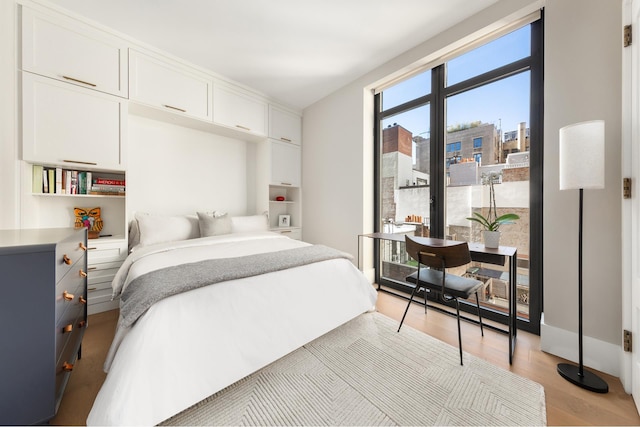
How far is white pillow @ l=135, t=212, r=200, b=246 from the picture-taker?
247cm

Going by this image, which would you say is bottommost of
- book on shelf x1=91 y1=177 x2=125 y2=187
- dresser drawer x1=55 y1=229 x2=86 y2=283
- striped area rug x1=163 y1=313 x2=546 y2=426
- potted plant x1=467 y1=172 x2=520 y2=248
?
striped area rug x1=163 y1=313 x2=546 y2=426

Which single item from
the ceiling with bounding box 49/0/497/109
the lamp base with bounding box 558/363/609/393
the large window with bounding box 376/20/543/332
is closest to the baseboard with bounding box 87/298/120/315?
the ceiling with bounding box 49/0/497/109

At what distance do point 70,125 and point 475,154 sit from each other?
3.77 m

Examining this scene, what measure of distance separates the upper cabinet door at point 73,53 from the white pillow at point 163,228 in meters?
1.28

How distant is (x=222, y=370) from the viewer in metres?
1.26

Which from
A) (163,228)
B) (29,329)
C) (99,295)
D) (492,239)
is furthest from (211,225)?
(492,239)

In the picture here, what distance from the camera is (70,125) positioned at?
7.07ft

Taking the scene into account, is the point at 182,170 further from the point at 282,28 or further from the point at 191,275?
the point at 191,275

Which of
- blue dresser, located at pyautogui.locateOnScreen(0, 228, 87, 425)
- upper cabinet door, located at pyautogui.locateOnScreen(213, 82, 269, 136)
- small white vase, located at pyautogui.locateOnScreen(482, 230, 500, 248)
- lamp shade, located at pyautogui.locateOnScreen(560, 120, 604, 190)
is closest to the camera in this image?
blue dresser, located at pyautogui.locateOnScreen(0, 228, 87, 425)

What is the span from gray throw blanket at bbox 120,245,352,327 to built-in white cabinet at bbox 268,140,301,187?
1.98 meters

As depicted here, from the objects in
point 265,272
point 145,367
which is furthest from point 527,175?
point 145,367

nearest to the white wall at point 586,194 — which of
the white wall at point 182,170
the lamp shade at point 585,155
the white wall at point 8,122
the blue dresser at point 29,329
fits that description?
the lamp shade at point 585,155

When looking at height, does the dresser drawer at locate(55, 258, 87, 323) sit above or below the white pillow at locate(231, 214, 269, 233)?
below

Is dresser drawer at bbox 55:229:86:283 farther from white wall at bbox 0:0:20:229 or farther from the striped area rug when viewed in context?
white wall at bbox 0:0:20:229
